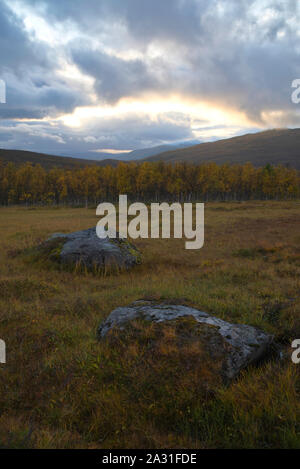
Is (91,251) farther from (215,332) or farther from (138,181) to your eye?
(138,181)

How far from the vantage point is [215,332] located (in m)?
4.36

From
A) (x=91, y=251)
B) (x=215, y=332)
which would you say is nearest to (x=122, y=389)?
(x=215, y=332)

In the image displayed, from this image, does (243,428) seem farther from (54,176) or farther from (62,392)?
(54,176)

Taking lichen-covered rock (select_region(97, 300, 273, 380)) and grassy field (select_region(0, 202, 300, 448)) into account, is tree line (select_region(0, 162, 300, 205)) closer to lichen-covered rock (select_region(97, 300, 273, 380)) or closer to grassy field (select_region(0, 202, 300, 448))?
grassy field (select_region(0, 202, 300, 448))

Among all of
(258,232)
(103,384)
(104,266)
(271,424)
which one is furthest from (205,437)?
(258,232)

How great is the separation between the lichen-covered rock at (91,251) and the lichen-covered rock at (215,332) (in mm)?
6441

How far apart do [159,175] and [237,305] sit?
71637mm

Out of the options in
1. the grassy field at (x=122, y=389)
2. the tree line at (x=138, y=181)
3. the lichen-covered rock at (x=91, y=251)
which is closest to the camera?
the grassy field at (x=122, y=389)

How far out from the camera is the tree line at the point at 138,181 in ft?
249

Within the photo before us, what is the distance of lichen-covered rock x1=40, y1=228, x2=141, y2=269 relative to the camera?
11734mm

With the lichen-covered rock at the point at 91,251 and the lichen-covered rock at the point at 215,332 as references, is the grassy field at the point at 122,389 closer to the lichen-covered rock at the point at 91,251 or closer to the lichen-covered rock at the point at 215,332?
the lichen-covered rock at the point at 215,332

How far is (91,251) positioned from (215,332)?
28.1 feet

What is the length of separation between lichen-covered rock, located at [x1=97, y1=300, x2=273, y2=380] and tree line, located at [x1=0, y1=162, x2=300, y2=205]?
7181 centimetres

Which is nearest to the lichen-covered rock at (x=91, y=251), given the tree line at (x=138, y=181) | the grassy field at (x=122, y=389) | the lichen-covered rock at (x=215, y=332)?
the grassy field at (x=122, y=389)
